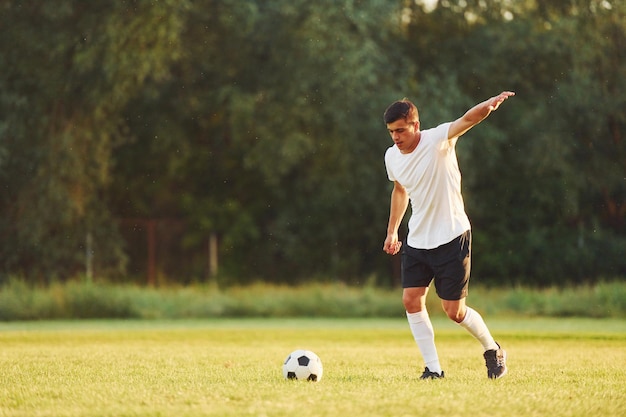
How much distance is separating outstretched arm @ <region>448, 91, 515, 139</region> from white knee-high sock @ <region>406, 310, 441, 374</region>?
4.62 ft

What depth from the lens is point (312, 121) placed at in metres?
24.0

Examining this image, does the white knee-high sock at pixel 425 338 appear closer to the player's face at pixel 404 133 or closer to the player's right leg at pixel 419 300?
the player's right leg at pixel 419 300

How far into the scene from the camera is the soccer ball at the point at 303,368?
7105mm

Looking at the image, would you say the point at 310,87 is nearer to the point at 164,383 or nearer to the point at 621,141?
the point at 621,141

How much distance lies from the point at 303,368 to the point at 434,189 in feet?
5.24

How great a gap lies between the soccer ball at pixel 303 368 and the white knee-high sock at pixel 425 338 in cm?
80

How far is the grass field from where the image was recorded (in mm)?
5660

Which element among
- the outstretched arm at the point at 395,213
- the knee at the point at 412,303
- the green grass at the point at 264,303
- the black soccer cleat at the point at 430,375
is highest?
the outstretched arm at the point at 395,213

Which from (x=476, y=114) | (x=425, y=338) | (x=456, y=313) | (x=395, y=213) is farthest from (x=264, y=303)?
(x=476, y=114)

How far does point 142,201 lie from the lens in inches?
1148

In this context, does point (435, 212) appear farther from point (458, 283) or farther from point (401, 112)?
point (401, 112)

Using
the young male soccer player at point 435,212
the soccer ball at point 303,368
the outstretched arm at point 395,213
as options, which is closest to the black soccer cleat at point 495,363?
the young male soccer player at point 435,212

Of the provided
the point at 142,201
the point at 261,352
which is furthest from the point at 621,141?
the point at 261,352

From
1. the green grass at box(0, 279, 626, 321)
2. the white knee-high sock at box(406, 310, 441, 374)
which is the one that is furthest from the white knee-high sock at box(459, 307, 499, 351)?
the green grass at box(0, 279, 626, 321)
